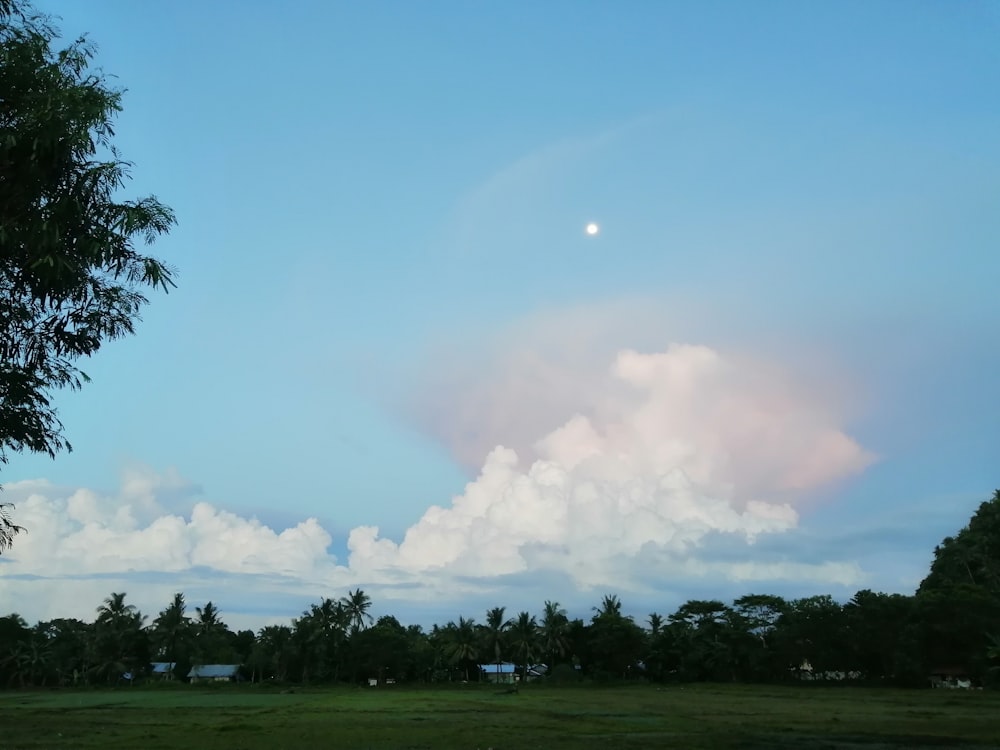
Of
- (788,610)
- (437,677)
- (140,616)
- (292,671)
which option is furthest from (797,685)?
(140,616)

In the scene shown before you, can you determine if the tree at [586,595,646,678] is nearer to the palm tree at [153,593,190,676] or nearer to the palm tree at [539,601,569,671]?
the palm tree at [539,601,569,671]

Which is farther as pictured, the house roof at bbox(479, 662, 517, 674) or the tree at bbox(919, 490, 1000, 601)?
the house roof at bbox(479, 662, 517, 674)

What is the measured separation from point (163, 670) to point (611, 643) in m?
58.0

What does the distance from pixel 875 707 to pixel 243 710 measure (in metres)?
37.9

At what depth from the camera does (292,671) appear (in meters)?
90.1

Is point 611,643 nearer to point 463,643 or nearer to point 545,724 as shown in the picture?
point 463,643

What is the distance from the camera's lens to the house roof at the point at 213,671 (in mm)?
93938

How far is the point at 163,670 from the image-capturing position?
317ft

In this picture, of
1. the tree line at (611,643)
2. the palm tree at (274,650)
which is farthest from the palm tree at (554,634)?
the palm tree at (274,650)

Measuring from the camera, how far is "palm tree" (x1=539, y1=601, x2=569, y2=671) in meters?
87.5

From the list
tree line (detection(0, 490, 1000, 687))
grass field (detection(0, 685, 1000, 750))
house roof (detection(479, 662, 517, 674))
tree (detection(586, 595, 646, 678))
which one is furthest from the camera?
house roof (detection(479, 662, 517, 674))

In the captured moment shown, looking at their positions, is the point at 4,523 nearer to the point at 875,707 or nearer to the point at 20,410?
the point at 20,410

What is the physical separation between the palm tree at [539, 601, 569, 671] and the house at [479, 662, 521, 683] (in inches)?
327

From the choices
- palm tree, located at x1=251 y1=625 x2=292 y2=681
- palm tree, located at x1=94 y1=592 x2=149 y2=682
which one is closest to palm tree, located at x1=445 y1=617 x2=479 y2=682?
palm tree, located at x1=251 y1=625 x2=292 y2=681
